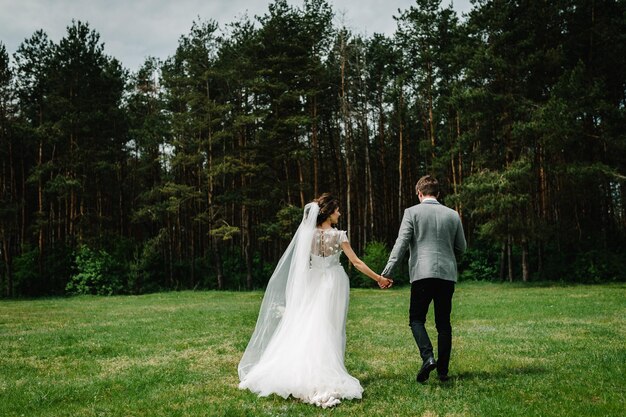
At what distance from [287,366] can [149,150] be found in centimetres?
4377

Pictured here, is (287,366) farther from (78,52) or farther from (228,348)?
(78,52)

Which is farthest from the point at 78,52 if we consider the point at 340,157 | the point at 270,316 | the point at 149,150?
the point at 270,316

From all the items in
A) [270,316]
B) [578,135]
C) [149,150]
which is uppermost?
[149,150]

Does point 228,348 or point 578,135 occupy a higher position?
point 578,135

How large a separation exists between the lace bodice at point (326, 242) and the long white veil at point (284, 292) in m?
0.09

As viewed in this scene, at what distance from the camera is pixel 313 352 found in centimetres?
678

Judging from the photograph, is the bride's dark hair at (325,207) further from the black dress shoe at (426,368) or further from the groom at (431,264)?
the black dress shoe at (426,368)

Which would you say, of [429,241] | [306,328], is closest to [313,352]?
[306,328]

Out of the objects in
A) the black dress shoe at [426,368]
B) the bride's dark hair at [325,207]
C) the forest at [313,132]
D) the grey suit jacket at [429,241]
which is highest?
the forest at [313,132]

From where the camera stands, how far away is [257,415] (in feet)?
18.4

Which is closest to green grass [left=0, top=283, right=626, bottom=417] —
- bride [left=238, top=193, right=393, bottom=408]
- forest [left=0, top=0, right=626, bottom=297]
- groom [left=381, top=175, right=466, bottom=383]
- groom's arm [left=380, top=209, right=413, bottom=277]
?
bride [left=238, top=193, right=393, bottom=408]

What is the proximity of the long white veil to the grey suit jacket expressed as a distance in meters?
1.24

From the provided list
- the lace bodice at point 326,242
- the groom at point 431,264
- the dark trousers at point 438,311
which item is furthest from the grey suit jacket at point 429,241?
the lace bodice at point 326,242

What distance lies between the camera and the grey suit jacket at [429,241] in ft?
22.9
